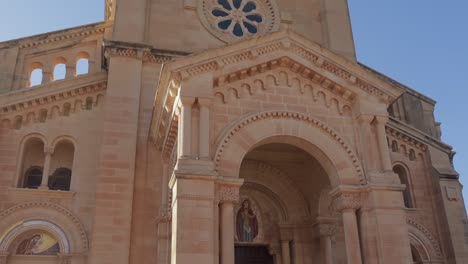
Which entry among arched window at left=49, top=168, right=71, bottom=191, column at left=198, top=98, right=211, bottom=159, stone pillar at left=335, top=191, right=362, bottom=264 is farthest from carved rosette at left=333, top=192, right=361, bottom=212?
arched window at left=49, top=168, right=71, bottom=191

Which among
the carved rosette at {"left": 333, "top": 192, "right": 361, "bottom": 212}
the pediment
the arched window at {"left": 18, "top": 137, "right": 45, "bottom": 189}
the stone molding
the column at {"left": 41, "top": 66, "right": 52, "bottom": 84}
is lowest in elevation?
the carved rosette at {"left": 333, "top": 192, "right": 361, "bottom": 212}

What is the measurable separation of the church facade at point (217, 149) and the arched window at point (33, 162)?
1.9 inches

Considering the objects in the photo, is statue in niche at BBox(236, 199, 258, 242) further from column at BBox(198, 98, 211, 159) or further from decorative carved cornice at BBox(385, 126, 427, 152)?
decorative carved cornice at BBox(385, 126, 427, 152)

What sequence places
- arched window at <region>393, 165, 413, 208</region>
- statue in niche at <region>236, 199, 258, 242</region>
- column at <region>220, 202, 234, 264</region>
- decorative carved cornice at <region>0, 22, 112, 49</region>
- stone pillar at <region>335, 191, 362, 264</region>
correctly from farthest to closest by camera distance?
decorative carved cornice at <region>0, 22, 112, 49</region> → arched window at <region>393, 165, 413, 208</region> → statue in niche at <region>236, 199, 258, 242</region> → stone pillar at <region>335, 191, 362, 264</region> → column at <region>220, 202, 234, 264</region>

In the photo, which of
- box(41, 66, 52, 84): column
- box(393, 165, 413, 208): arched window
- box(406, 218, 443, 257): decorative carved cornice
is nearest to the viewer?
box(406, 218, 443, 257): decorative carved cornice

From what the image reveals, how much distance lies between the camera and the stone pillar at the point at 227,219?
11.3 metres

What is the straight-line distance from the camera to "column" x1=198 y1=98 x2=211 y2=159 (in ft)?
39.0

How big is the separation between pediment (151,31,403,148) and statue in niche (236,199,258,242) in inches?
174

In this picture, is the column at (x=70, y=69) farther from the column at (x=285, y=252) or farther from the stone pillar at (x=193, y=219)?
the column at (x=285, y=252)

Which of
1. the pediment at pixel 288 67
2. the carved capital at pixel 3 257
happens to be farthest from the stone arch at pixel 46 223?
the pediment at pixel 288 67

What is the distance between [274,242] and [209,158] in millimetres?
5954

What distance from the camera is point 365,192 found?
12727 millimetres

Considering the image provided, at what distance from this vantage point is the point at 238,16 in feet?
72.8

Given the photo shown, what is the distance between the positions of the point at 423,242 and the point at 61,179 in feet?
44.3
